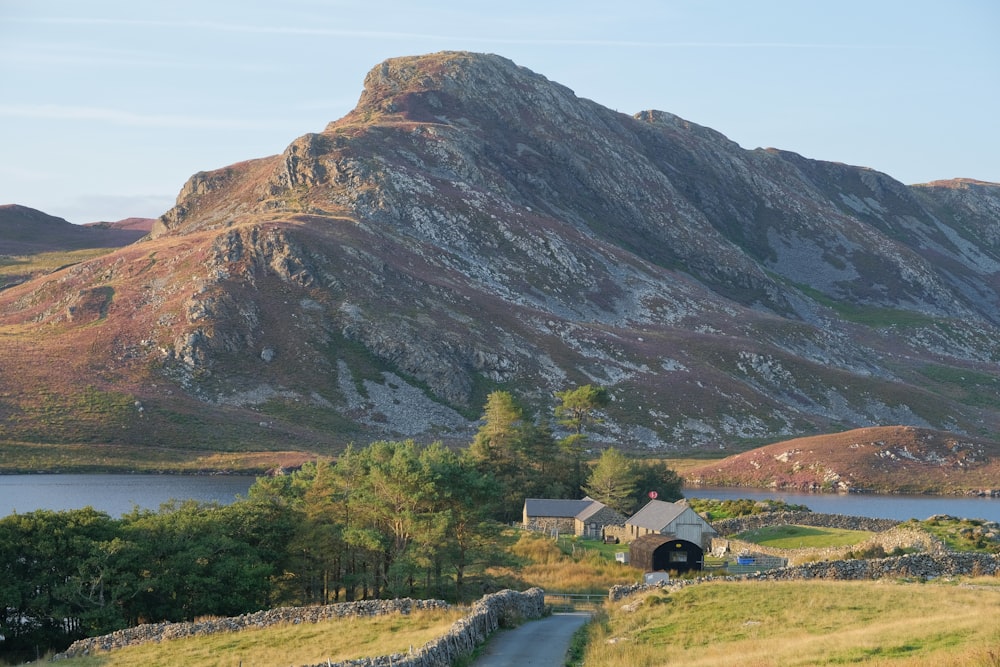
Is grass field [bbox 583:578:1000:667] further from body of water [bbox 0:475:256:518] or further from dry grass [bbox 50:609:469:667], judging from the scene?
body of water [bbox 0:475:256:518]

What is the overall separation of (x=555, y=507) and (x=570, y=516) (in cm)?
165

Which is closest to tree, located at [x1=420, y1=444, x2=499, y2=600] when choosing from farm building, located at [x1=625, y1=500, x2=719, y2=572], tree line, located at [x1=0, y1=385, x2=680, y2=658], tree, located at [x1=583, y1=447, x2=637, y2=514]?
tree line, located at [x1=0, y1=385, x2=680, y2=658]

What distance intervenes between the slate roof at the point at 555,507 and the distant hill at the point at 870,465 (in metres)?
47.7

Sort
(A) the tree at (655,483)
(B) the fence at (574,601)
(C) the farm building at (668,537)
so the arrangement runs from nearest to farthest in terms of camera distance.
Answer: (B) the fence at (574,601) < (C) the farm building at (668,537) < (A) the tree at (655,483)

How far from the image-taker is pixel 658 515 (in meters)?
74.2

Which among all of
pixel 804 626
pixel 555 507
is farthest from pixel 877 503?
pixel 804 626

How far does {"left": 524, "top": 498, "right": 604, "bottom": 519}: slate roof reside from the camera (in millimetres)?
86812

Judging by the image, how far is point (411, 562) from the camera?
5084cm

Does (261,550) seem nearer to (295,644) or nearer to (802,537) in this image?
(295,644)

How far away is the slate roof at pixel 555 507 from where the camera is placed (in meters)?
86.8

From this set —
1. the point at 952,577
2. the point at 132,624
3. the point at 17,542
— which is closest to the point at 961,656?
the point at 952,577

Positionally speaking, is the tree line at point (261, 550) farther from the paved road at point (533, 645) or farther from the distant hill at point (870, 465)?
the distant hill at point (870, 465)

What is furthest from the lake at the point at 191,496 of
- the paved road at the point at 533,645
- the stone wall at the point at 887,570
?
the paved road at the point at 533,645

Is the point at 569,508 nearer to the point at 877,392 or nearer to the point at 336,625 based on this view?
the point at 336,625
